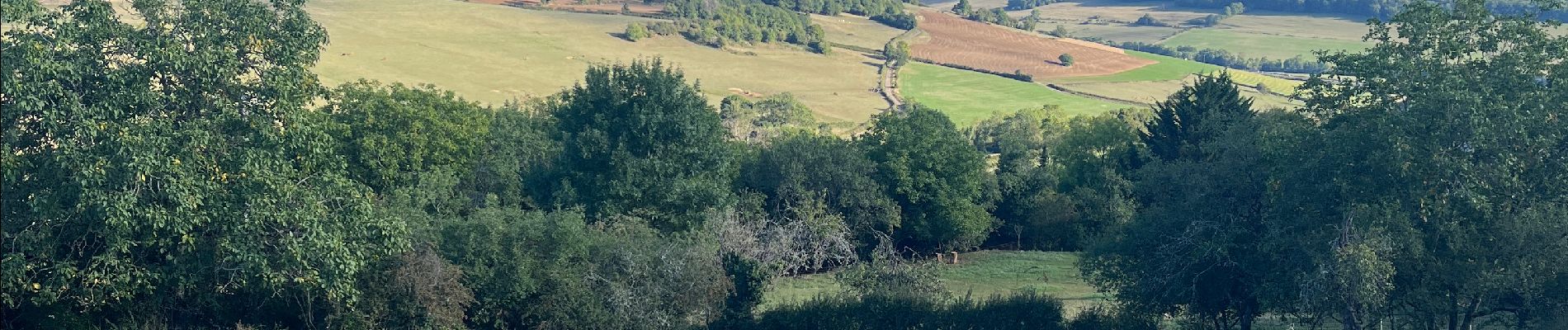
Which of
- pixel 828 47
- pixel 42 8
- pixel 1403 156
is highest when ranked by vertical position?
pixel 42 8

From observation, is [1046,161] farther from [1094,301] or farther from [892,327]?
[892,327]

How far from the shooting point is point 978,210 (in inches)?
2152

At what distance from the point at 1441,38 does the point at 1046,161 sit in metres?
41.1

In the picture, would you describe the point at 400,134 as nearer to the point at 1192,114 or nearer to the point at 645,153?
the point at 645,153

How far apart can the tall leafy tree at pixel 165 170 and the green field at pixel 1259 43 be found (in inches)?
6207

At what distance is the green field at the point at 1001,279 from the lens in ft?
137

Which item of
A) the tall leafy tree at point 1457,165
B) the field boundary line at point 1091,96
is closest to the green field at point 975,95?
the field boundary line at point 1091,96

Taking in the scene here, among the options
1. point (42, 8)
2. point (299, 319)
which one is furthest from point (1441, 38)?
point (42, 8)

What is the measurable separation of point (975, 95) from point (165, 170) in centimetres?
11301

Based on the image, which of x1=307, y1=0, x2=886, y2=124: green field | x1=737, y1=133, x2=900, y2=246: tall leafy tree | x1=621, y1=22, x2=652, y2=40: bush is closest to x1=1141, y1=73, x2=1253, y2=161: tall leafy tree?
x1=737, y1=133, x2=900, y2=246: tall leafy tree

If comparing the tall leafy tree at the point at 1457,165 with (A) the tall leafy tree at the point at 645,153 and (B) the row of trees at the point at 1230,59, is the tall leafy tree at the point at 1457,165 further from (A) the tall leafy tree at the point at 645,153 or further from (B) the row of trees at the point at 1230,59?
(B) the row of trees at the point at 1230,59

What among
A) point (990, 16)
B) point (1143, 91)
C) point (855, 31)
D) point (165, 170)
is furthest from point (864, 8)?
point (165, 170)

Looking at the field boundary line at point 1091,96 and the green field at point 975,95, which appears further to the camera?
the field boundary line at point 1091,96

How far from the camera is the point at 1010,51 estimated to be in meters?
157
